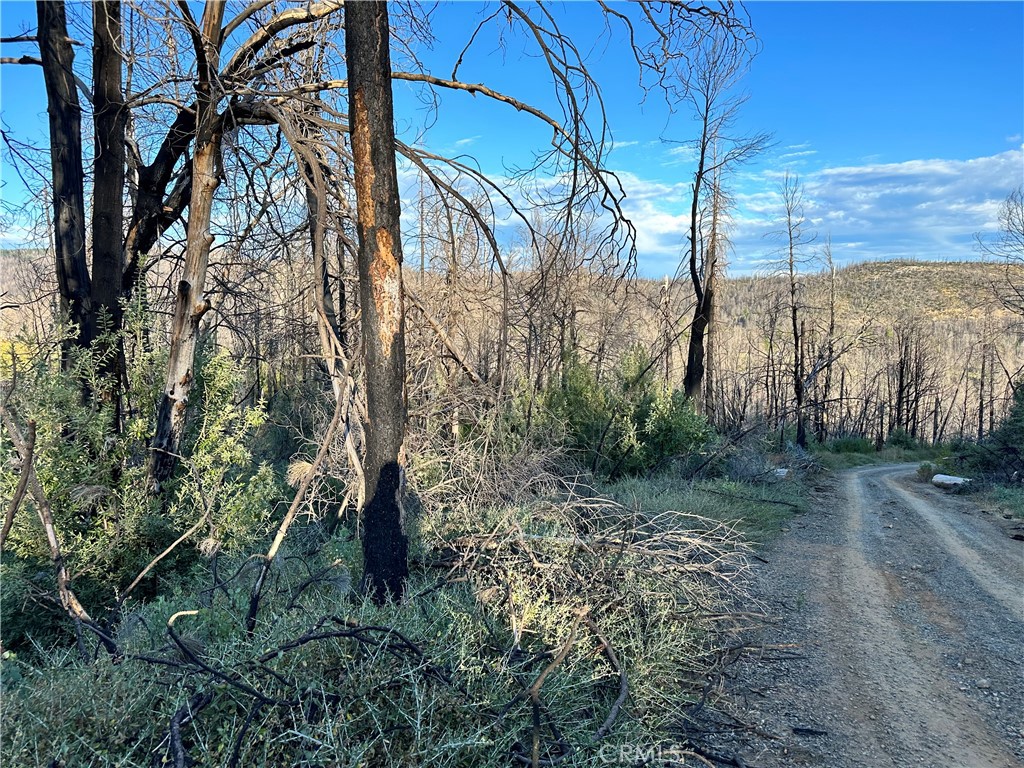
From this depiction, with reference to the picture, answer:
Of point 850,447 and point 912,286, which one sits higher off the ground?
point 912,286

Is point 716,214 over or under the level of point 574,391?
over

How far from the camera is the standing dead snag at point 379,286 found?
11.4 feet

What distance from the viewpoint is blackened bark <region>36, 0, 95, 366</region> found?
630 cm

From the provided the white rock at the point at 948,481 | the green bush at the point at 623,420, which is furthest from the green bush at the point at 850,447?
the green bush at the point at 623,420

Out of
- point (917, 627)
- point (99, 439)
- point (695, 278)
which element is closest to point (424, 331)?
point (99, 439)

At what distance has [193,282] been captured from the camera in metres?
5.73

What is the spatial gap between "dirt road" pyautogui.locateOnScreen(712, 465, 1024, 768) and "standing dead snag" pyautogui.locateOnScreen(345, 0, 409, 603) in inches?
89.6

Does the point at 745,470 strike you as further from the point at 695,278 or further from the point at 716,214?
the point at 716,214

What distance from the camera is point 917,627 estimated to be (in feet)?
18.8

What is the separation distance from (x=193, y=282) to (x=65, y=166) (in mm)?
2395

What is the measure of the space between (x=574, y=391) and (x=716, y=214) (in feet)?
28.6

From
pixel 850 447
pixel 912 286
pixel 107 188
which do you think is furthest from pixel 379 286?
pixel 912 286

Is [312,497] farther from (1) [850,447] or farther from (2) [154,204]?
(1) [850,447]

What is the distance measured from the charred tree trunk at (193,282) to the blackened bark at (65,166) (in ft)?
4.14
